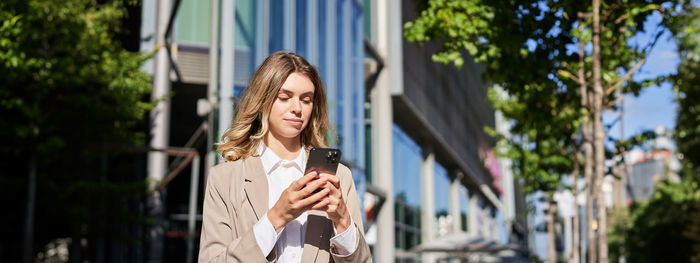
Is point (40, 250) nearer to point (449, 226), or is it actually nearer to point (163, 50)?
point (163, 50)

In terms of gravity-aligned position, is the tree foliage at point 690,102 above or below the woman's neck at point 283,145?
above

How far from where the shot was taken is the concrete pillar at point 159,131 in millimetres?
19250

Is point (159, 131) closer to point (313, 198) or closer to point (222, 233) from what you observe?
point (222, 233)

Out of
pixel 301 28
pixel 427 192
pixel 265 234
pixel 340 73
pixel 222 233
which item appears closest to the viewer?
pixel 265 234

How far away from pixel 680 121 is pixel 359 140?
9.22 metres

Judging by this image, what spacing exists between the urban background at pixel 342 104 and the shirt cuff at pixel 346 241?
56 cm

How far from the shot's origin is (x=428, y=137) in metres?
32.2

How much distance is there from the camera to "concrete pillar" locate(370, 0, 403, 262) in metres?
24.4

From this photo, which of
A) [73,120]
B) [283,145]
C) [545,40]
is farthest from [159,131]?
[283,145]

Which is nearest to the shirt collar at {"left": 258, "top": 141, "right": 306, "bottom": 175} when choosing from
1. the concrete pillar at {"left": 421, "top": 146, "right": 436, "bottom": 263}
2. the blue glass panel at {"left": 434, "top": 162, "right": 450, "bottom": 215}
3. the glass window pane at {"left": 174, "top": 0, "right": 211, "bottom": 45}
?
the glass window pane at {"left": 174, "top": 0, "right": 211, "bottom": 45}

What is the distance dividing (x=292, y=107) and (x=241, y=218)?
0.39 metres

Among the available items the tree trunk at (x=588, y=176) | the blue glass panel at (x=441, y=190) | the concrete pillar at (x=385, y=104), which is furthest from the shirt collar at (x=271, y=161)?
the blue glass panel at (x=441, y=190)

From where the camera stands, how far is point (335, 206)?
216cm

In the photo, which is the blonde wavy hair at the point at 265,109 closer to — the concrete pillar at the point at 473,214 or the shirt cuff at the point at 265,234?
the shirt cuff at the point at 265,234
